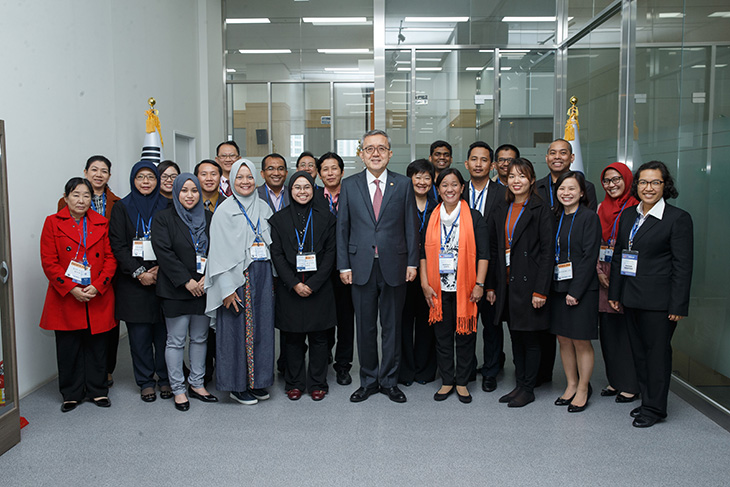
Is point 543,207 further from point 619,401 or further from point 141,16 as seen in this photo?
point 141,16

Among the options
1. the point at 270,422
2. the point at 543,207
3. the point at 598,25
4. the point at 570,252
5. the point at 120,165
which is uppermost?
the point at 598,25

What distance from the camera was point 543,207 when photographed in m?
3.66

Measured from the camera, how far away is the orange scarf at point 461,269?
150 inches

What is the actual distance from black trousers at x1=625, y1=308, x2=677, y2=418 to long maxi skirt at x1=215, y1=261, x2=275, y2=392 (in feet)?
7.86

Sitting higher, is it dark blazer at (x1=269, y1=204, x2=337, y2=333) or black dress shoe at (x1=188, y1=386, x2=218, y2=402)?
dark blazer at (x1=269, y1=204, x2=337, y2=333)

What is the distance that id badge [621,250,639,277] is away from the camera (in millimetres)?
3414

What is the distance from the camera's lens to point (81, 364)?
3.83m

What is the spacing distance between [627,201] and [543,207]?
74 centimetres

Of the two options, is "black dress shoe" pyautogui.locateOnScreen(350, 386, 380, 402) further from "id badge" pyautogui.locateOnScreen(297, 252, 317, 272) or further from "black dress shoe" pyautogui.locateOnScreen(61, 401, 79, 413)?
"black dress shoe" pyautogui.locateOnScreen(61, 401, 79, 413)

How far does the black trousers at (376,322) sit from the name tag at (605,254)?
1426 mm

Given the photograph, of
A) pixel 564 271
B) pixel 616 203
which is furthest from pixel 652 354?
pixel 616 203

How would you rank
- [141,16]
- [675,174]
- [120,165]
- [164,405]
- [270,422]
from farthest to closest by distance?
[141,16] → [120,165] → [675,174] → [164,405] → [270,422]

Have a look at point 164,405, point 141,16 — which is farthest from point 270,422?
point 141,16

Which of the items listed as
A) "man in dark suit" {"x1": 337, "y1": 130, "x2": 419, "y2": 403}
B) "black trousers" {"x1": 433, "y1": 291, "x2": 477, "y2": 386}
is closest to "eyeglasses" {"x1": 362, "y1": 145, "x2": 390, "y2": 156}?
"man in dark suit" {"x1": 337, "y1": 130, "x2": 419, "y2": 403}
